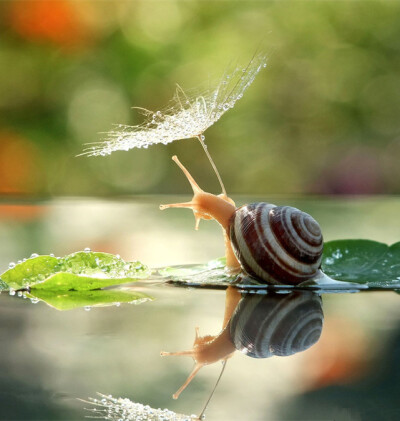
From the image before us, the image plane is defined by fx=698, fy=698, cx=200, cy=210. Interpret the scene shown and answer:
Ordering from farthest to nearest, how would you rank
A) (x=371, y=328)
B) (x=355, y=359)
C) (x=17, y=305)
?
(x=17, y=305), (x=371, y=328), (x=355, y=359)

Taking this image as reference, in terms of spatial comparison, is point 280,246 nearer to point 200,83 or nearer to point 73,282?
point 73,282

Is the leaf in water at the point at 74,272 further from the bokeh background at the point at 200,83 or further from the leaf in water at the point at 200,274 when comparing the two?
the bokeh background at the point at 200,83

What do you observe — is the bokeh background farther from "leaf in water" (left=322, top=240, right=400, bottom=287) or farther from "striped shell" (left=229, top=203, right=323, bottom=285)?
"striped shell" (left=229, top=203, right=323, bottom=285)

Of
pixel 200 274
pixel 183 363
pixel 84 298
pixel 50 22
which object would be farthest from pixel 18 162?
pixel 183 363

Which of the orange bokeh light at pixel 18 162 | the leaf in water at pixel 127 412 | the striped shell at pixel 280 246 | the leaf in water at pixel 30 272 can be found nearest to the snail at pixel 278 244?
the striped shell at pixel 280 246

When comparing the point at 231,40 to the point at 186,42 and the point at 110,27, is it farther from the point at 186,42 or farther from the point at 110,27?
the point at 110,27

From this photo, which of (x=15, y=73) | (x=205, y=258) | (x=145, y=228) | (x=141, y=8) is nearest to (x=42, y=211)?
(x=145, y=228)
